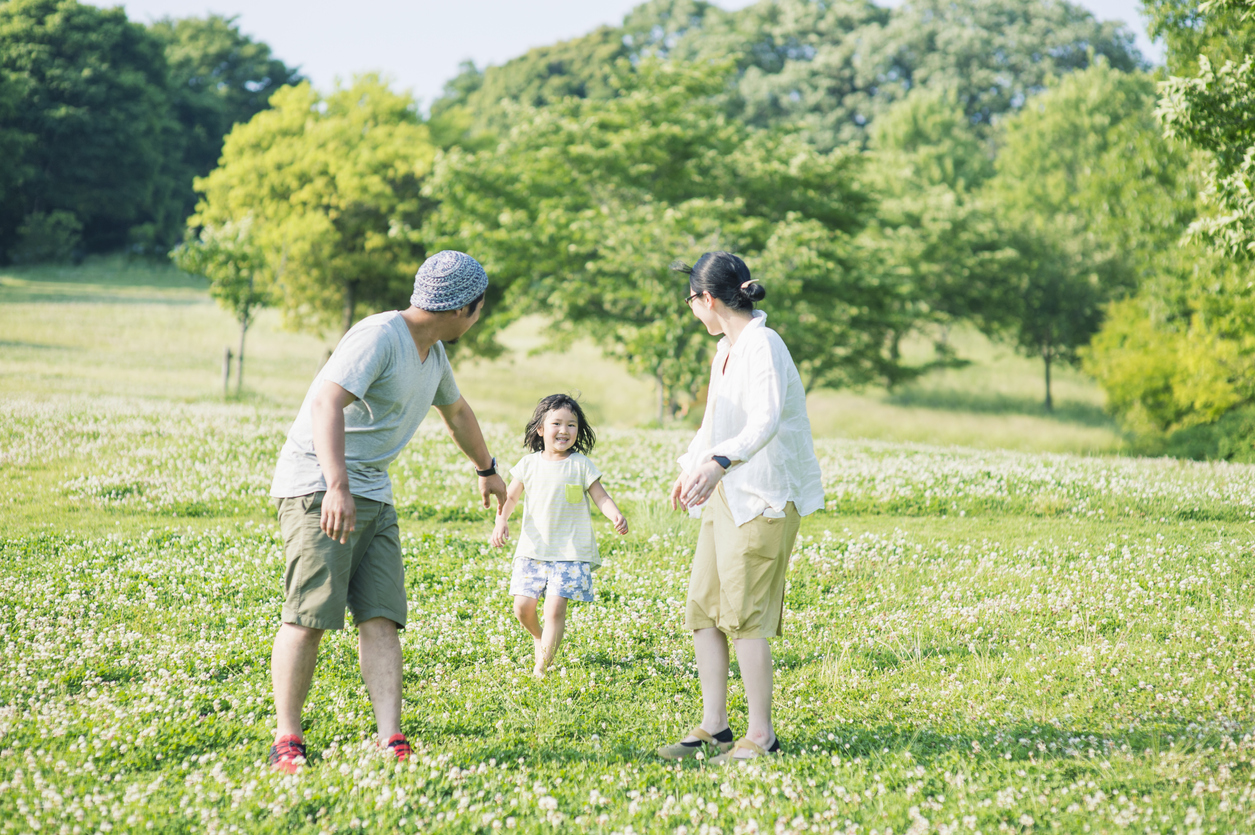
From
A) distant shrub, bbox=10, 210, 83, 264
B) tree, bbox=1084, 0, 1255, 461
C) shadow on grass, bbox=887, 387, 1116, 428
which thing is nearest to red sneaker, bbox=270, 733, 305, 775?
tree, bbox=1084, 0, 1255, 461

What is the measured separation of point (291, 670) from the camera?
4.37 metres

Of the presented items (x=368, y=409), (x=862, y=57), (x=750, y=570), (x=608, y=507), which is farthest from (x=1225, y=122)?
(x=862, y=57)

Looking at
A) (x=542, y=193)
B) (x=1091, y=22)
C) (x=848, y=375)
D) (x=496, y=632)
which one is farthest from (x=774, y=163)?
(x=1091, y=22)

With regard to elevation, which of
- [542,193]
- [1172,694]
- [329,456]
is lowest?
[1172,694]

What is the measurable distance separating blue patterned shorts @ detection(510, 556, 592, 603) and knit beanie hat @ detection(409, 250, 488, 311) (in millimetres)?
2207

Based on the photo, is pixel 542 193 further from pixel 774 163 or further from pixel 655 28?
pixel 655 28

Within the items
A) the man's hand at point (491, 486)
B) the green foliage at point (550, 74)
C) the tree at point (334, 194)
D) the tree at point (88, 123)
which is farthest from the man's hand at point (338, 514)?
the green foliage at point (550, 74)

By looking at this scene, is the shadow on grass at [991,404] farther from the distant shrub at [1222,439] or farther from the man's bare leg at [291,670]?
the man's bare leg at [291,670]

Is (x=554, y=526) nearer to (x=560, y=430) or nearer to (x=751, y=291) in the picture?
(x=560, y=430)

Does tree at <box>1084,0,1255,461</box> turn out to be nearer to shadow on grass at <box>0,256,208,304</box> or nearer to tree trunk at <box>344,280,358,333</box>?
tree trunk at <box>344,280,358,333</box>

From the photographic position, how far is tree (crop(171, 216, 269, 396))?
25047mm

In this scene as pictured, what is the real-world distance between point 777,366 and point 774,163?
24.2 metres

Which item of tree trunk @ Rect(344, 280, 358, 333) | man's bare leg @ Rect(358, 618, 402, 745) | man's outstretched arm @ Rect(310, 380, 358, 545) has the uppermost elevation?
tree trunk @ Rect(344, 280, 358, 333)

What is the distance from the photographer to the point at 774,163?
1069 inches
